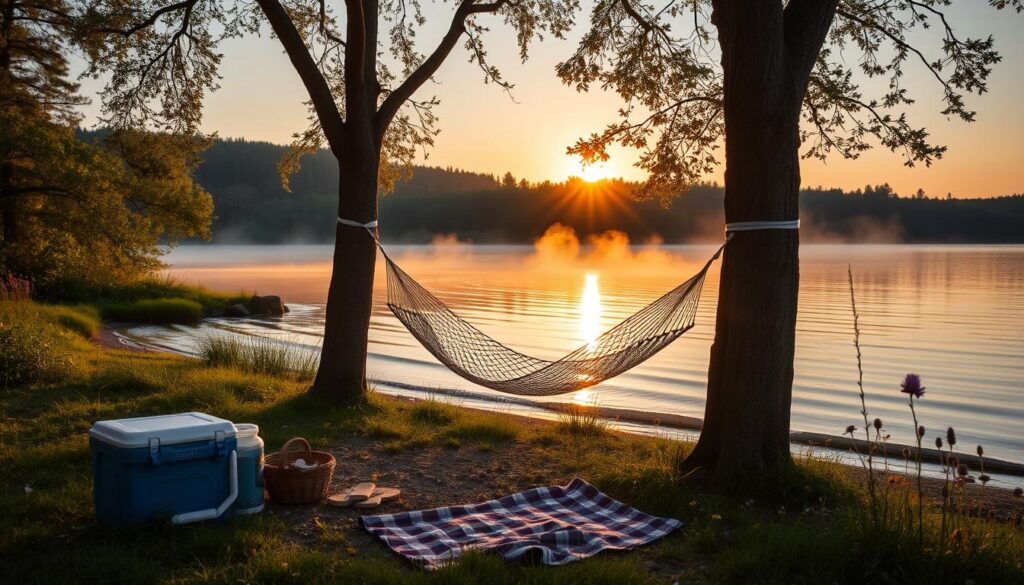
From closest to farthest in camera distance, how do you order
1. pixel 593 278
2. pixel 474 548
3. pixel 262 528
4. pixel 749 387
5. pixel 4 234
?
pixel 474 548, pixel 262 528, pixel 749 387, pixel 4 234, pixel 593 278

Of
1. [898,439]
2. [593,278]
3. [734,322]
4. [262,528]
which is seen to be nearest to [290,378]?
[262,528]

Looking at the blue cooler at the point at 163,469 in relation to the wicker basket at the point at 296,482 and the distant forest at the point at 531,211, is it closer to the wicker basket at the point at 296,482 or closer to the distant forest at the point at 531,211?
the wicker basket at the point at 296,482

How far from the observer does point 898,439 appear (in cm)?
716

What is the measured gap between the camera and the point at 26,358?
645cm

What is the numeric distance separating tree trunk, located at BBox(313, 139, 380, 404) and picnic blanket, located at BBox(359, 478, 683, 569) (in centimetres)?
244

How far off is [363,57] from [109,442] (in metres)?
3.58

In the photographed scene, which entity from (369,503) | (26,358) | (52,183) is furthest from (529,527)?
(52,183)

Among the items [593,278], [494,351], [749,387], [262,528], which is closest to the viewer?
[262,528]

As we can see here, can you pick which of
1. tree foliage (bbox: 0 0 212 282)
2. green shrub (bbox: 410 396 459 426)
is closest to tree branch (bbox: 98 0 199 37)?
green shrub (bbox: 410 396 459 426)

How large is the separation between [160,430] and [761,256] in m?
2.75

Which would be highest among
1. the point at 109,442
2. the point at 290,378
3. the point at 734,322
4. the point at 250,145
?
the point at 250,145

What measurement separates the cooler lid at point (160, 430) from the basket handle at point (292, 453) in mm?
518

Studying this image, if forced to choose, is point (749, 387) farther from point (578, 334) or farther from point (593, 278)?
point (593, 278)

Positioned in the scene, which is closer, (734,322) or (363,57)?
(734,322)
